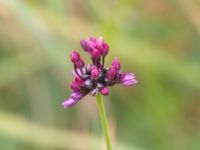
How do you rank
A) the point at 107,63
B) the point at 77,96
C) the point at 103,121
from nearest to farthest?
the point at 103,121 → the point at 77,96 → the point at 107,63

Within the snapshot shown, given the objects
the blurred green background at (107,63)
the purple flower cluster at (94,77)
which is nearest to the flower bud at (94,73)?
the purple flower cluster at (94,77)

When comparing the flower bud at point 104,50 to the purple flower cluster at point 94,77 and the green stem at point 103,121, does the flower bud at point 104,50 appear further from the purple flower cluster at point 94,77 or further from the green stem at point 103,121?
the green stem at point 103,121

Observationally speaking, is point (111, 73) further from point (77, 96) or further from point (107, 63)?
point (107, 63)

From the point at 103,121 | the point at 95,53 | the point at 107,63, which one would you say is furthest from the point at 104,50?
the point at 107,63

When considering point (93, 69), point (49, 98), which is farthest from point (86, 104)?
point (93, 69)

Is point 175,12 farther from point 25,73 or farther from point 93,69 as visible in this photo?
point 93,69

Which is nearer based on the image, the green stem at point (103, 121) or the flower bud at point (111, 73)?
the green stem at point (103, 121)
